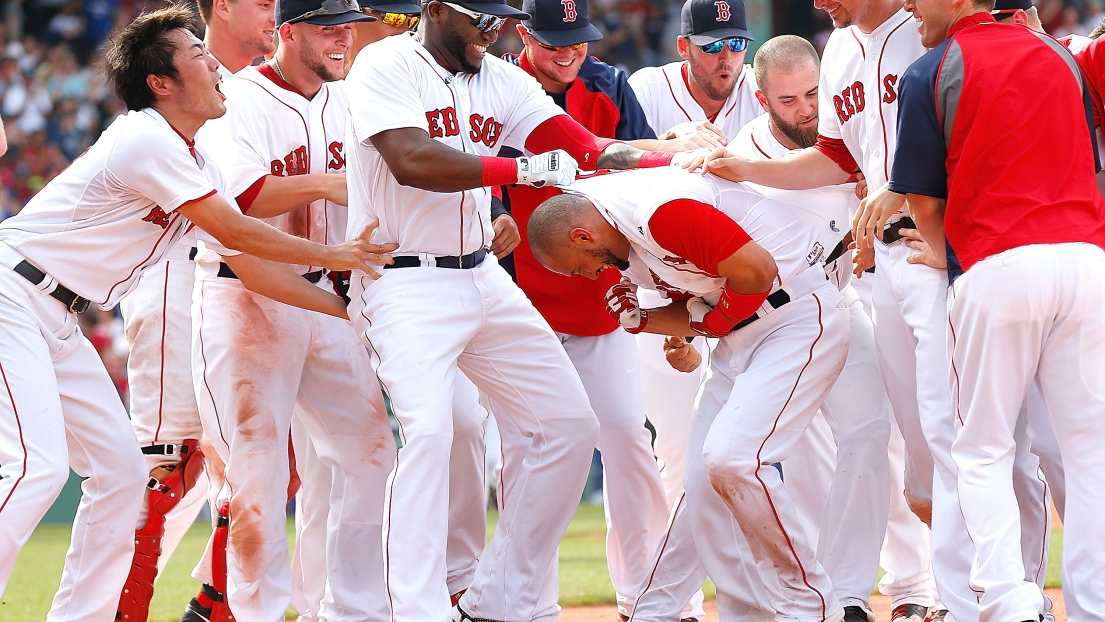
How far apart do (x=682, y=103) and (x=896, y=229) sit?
6.84ft

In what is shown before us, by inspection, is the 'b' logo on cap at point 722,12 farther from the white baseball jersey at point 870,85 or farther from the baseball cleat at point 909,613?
the baseball cleat at point 909,613

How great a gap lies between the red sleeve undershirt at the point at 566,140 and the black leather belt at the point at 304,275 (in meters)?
1.06

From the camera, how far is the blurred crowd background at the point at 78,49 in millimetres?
15578

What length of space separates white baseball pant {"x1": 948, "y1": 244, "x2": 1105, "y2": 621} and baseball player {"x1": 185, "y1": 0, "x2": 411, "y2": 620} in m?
2.36

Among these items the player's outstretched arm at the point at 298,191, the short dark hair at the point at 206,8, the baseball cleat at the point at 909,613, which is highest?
the short dark hair at the point at 206,8

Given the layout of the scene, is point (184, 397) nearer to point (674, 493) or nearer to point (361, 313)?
point (361, 313)

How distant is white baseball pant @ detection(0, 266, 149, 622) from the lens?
3.96 meters

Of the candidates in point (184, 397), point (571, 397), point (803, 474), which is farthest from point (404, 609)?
point (803, 474)

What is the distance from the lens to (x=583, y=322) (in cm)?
542

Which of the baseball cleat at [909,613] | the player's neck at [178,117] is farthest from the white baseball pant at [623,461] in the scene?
the player's neck at [178,117]

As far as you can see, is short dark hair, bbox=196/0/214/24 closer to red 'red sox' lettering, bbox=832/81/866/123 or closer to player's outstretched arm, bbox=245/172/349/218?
player's outstretched arm, bbox=245/172/349/218

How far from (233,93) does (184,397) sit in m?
1.34

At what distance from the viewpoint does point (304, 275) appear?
5.01m

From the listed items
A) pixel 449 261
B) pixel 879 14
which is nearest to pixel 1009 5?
pixel 879 14
